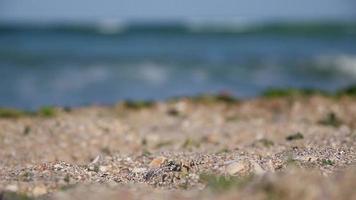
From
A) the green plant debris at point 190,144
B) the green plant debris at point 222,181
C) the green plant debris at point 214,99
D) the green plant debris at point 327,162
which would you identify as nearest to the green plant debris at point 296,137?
the green plant debris at point 190,144

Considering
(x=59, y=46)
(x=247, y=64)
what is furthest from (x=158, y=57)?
(x=59, y=46)

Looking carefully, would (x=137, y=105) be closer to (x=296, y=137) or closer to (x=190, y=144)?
(x=190, y=144)

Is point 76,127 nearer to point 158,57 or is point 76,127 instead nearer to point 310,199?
point 310,199

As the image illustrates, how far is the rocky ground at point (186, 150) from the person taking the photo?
4.33 m

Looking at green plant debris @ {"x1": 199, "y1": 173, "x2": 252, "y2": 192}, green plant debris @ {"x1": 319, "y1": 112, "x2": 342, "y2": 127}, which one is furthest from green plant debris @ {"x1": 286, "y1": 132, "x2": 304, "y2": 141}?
green plant debris @ {"x1": 199, "y1": 173, "x2": 252, "y2": 192}

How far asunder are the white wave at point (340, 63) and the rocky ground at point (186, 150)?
405 inches

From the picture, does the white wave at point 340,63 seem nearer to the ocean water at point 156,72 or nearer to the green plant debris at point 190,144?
the ocean water at point 156,72

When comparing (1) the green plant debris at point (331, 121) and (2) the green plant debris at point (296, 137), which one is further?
(1) the green plant debris at point (331, 121)

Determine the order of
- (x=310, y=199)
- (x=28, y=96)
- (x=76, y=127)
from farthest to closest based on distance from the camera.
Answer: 1. (x=28, y=96)
2. (x=76, y=127)
3. (x=310, y=199)

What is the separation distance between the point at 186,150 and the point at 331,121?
2.97m

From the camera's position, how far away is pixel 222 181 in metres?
4.70

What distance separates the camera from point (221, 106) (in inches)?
463

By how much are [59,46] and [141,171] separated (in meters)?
27.6

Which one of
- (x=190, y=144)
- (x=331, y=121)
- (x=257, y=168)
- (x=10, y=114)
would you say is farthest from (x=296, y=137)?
(x=10, y=114)
